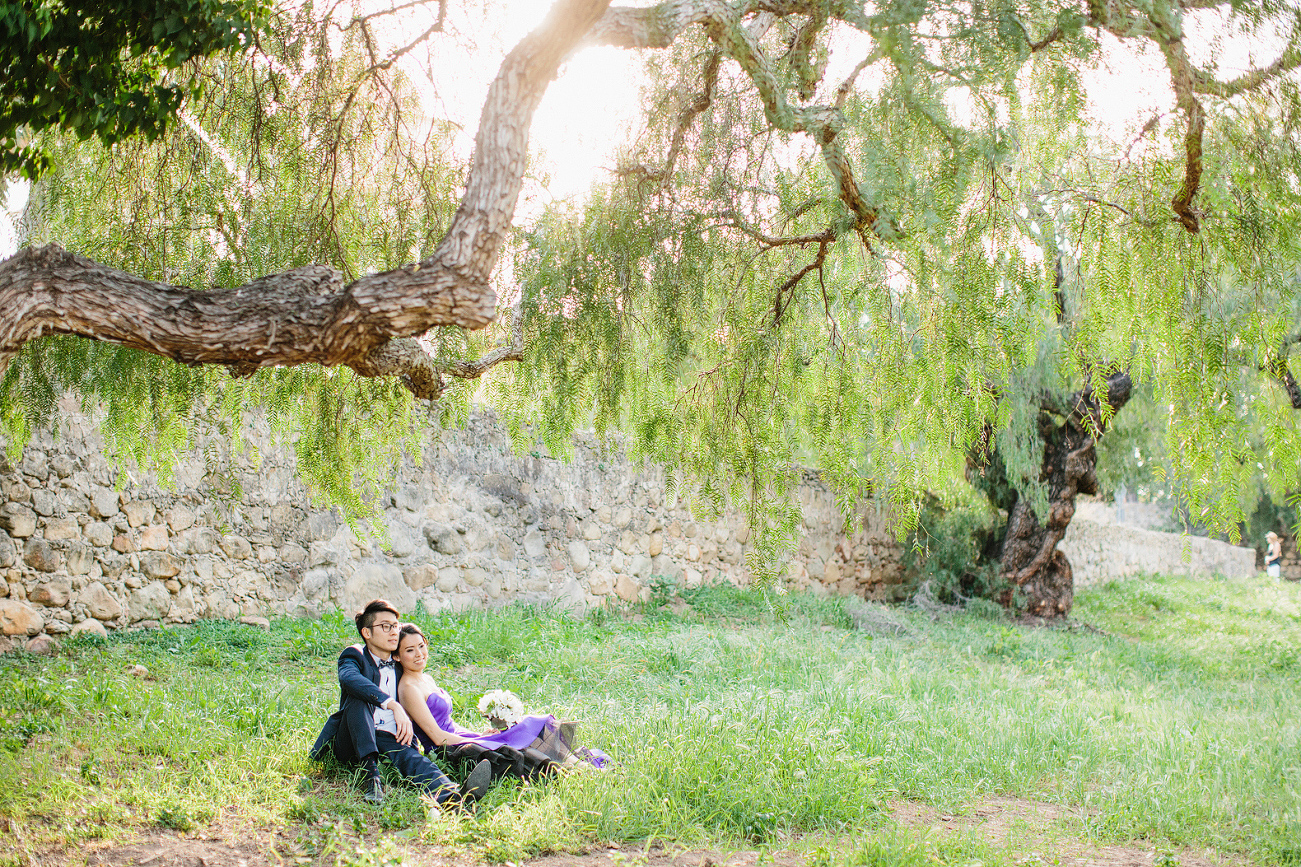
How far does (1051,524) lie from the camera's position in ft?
35.3

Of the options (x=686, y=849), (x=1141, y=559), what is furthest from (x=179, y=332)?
(x=1141, y=559)

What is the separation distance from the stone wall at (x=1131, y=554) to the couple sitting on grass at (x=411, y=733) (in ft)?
38.9

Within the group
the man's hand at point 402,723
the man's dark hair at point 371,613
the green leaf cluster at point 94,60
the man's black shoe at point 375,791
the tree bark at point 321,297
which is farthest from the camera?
the man's dark hair at point 371,613

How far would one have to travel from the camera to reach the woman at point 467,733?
3674 mm

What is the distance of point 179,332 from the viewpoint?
105 inches

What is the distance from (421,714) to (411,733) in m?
0.13

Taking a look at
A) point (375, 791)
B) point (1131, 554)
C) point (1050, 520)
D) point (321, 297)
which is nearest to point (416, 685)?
point (375, 791)

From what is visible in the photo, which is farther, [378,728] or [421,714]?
[421,714]

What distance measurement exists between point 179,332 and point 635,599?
7.09 metres

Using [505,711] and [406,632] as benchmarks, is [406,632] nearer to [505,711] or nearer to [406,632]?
[406,632]

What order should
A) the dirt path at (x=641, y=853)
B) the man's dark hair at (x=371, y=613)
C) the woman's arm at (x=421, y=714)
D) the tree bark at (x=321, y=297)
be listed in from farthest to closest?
the man's dark hair at (x=371, y=613), the woman's arm at (x=421, y=714), the dirt path at (x=641, y=853), the tree bark at (x=321, y=297)

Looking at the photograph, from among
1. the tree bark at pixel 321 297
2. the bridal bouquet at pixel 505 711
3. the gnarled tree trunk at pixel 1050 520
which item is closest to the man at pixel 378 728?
the bridal bouquet at pixel 505 711

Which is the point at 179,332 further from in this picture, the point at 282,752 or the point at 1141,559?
the point at 1141,559

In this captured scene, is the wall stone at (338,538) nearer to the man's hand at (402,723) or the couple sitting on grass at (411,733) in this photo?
the couple sitting on grass at (411,733)
